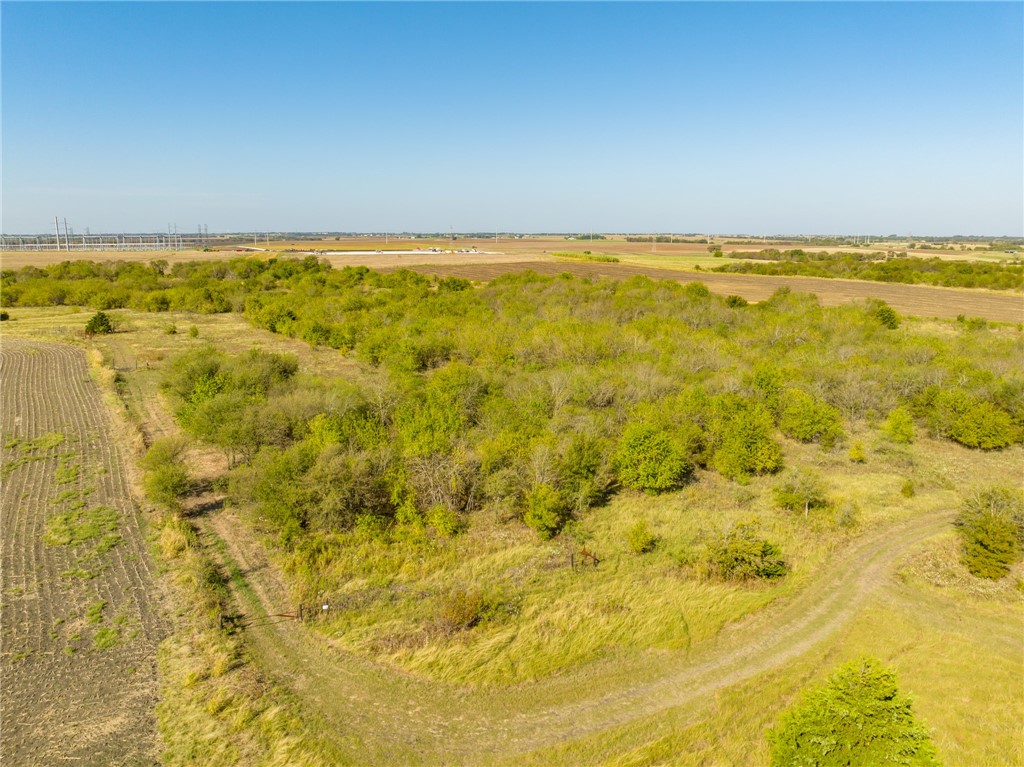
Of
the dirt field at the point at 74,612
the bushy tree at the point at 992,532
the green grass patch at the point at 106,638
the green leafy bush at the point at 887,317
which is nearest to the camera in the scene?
the dirt field at the point at 74,612

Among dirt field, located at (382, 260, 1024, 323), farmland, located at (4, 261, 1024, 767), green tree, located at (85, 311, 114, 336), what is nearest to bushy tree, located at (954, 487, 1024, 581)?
farmland, located at (4, 261, 1024, 767)

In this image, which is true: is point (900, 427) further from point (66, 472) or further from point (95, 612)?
point (66, 472)

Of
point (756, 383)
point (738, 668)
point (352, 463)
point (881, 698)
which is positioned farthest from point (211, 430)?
point (756, 383)

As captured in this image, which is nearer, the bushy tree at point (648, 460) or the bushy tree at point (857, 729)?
the bushy tree at point (857, 729)

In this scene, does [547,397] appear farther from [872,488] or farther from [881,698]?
[881,698]

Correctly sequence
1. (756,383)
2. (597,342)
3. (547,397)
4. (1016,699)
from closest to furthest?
(1016,699) → (547,397) → (756,383) → (597,342)

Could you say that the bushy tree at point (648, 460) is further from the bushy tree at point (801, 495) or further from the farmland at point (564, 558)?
the bushy tree at point (801, 495)

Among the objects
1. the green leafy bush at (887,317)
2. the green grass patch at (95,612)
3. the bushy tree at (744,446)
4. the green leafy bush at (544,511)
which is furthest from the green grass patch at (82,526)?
the green leafy bush at (887,317)
